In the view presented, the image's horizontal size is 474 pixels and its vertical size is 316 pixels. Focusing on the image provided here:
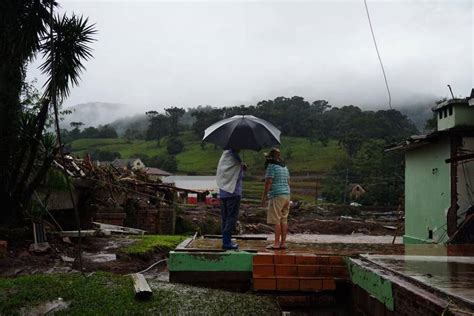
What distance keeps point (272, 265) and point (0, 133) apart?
6254mm

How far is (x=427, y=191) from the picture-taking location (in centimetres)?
1209

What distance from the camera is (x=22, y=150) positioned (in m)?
9.76

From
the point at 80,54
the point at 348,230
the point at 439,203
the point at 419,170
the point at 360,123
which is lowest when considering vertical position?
the point at 348,230

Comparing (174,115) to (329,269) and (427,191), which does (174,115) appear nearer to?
(427,191)

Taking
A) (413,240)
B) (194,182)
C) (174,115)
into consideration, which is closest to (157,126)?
(174,115)

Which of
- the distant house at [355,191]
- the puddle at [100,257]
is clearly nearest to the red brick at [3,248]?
the puddle at [100,257]

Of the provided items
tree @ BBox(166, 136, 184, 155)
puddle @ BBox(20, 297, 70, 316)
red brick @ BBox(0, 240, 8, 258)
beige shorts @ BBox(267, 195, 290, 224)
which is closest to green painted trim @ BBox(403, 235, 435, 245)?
beige shorts @ BBox(267, 195, 290, 224)

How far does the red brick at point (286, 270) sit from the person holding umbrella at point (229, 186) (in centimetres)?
83

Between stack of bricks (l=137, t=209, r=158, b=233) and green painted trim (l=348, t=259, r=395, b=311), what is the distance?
11.5 meters

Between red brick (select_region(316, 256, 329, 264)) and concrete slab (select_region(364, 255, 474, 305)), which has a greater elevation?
concrete slab (select_region(364, 255, 474, 305))

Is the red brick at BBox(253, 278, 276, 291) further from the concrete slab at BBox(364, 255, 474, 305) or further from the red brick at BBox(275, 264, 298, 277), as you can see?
the concrete slab at BBox(364, 255, 474, 305)

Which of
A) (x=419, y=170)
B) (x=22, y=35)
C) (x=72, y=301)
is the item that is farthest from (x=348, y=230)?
(x=72, y=301)

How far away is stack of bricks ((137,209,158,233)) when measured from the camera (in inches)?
649

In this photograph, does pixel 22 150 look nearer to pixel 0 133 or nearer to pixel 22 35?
pixel 0 133
